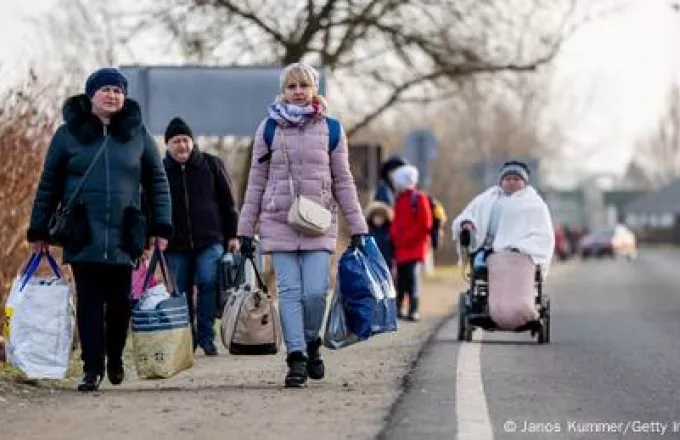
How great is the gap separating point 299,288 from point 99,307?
3.66ft

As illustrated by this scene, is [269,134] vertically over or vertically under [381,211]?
over

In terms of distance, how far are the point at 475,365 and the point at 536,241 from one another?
8.45ft

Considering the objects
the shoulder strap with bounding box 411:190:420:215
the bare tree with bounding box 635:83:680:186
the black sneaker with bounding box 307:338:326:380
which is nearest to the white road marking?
the black sneaker with bounding box 307:338:326:380

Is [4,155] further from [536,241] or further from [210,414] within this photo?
[210,414]

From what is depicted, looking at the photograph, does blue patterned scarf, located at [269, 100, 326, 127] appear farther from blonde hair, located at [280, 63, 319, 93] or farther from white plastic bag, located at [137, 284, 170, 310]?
white plastic bag, located at [137, 284, 170, 310]

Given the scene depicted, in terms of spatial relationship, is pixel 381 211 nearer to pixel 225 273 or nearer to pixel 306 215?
pixel 225 273

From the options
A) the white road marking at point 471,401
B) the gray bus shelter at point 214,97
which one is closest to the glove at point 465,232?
the white road marking at point 471,401

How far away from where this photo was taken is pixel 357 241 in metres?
10.3

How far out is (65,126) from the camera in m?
9.95

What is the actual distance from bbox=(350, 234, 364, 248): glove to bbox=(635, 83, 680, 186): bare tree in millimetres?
141616

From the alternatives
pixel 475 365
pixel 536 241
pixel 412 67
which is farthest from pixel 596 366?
pixel 412 67

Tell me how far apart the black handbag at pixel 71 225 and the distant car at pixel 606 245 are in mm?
61153

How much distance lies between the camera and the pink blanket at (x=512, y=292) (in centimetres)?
1385

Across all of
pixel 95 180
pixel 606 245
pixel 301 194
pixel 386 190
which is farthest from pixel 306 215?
pixel 606 245
